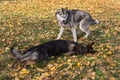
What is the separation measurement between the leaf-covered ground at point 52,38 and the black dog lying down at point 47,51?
169mm

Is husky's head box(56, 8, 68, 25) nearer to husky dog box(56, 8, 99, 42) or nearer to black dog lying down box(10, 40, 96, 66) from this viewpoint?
husky dog box(56, 8, 99, 42)

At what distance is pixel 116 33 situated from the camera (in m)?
11.6

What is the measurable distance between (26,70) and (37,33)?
447cm

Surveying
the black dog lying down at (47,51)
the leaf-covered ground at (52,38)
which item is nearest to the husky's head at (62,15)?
the leaf-covered ground at (52,38)

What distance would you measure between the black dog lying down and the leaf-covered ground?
0.56ft

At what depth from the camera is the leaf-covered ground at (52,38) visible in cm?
692

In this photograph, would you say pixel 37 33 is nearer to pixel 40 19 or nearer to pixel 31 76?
pixel 40 19

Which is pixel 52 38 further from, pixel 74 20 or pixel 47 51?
pixel 47 51

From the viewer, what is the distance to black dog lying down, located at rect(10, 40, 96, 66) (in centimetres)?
732

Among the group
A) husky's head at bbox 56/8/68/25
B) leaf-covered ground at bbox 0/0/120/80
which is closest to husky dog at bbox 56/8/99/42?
husky's head at bbox 56/8/68/25

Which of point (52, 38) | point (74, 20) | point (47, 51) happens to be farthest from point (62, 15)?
point (47, 51)

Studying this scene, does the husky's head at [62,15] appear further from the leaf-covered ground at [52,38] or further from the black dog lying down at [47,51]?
the black dog lying down at [47,51]

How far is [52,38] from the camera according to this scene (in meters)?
10.6

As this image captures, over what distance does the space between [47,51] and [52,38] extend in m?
2.70
